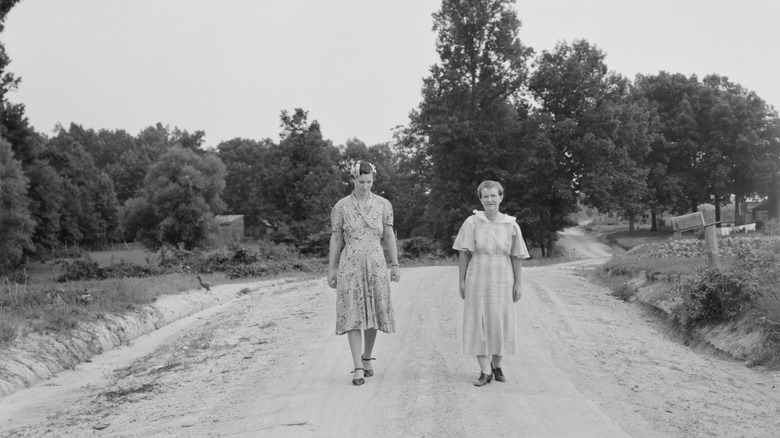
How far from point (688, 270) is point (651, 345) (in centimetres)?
503

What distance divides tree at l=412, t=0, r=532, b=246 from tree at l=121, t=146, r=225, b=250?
2463 centimetres

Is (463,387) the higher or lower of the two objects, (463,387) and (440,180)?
the lower

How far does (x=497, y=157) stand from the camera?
43.6m

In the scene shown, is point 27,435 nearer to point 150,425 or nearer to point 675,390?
point 150,425

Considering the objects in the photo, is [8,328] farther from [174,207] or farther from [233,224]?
[233,224]

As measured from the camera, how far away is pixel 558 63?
43969mm

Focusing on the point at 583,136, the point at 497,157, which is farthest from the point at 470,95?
the point at 583,136

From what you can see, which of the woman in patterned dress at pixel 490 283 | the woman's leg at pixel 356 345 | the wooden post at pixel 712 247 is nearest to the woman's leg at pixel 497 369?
the woman in patterned dress at pixel 490 283

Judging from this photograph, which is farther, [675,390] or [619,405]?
[675,390]

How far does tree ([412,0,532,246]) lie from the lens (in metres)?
43.7

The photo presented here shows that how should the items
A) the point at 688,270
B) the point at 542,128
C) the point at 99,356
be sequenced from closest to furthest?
the point at 99,356
the point at 688,270
the point at 542,128

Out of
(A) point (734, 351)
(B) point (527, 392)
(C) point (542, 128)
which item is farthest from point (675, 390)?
(C) point (542, 128)

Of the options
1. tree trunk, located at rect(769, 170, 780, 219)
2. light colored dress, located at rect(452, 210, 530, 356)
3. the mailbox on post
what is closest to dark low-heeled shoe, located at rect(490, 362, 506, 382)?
light colored dress, located at rect(452, 210, 530, 356)

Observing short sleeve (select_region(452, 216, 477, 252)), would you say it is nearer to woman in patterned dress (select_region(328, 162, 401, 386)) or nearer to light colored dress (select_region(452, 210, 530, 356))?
light colored dress (select_region(452, 210, 530, 356))
